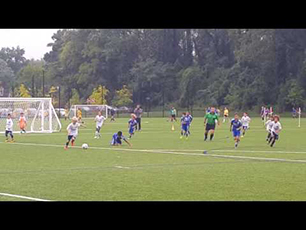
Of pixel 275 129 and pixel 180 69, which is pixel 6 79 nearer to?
pixel 180 69

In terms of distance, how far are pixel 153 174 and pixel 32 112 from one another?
1209 inches

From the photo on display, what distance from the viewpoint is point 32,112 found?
148 ft

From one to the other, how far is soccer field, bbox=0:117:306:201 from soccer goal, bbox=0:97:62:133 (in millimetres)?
18176

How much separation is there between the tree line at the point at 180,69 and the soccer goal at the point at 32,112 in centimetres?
4430

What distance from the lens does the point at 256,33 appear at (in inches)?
3410

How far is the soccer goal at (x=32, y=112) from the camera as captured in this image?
4316 cm

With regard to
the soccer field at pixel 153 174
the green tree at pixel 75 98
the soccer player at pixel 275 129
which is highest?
the green tree at pixel 75 98

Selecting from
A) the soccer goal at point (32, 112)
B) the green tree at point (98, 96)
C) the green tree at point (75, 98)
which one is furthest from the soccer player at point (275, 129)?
the green tree at point (75, 98)

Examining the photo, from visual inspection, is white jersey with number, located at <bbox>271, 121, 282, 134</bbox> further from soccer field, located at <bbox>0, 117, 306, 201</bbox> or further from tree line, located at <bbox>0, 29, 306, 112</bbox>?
tree line, located at <bbox>0, 29, 306, 112</bbox>

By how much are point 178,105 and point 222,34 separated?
47.9 feet

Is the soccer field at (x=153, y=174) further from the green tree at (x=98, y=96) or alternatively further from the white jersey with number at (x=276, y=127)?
the green tree at (x=98, y=96)

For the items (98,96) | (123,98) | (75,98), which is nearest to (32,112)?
(98,96)

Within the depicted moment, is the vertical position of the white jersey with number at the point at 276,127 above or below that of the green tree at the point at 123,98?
below
